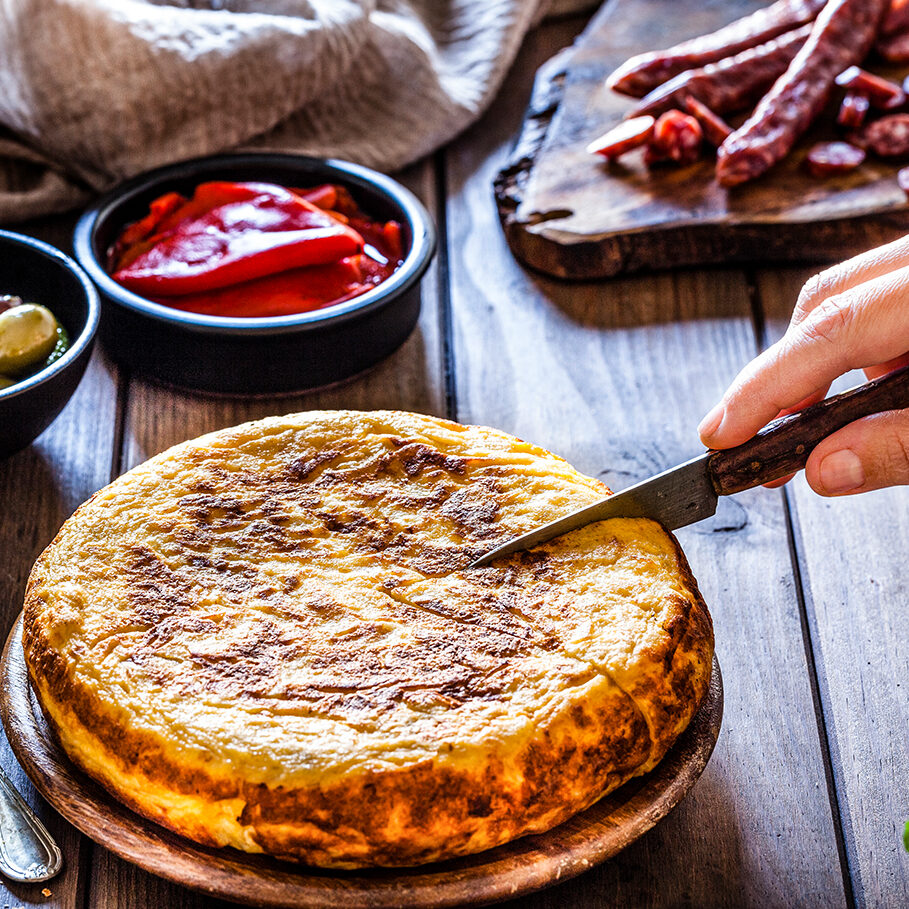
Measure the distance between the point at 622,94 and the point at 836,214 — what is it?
76cm

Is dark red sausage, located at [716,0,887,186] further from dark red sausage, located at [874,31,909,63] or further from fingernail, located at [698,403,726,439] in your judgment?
fingernail, located at [698,403,726,439]

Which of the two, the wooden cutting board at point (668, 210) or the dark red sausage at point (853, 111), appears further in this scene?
the dark red sausage at point (853, 111)

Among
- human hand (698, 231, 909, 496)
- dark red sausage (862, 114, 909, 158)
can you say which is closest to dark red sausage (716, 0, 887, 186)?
dark red sausage (862, 114, 909, 158)

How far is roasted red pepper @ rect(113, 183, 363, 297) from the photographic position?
229 cm

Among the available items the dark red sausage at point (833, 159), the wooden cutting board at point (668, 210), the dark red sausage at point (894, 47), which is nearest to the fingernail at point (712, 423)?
the wooden cutting board at point (668, 210)

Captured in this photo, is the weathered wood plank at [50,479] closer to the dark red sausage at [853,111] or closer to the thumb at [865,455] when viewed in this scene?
the thumb at [865,455]

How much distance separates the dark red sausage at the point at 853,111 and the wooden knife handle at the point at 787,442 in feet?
4.95

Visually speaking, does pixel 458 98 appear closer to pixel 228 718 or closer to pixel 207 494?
pixel 207 494

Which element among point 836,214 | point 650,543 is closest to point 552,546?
point 650,543

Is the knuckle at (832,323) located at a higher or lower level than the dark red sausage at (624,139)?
higher

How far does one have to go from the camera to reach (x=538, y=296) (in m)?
2.68

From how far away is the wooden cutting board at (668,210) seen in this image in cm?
260

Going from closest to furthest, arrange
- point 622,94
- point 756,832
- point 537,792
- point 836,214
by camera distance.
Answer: point 537,792
point 756,832
point 836,214
point 622,94

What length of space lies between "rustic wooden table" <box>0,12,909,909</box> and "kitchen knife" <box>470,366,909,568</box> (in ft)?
1.18
